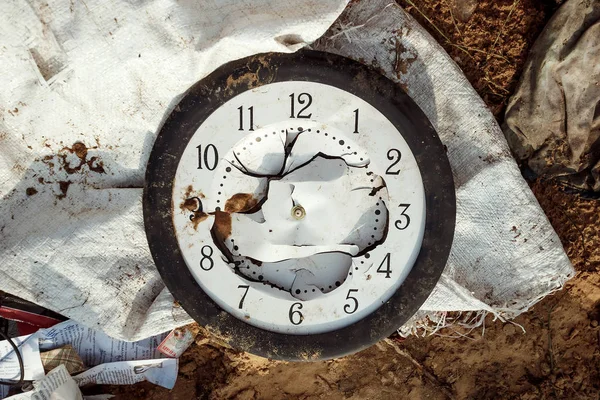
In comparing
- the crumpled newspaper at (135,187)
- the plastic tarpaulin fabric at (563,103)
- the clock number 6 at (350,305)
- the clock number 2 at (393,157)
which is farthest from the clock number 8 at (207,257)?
the plastic tarpaulin fabric at (563,103)

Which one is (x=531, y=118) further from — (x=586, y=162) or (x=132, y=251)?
(x=132, y=251)

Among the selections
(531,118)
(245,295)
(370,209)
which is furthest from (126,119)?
(531,118)

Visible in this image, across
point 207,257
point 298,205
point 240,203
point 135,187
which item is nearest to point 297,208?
point 298,205

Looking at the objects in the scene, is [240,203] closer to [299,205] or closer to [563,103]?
[299,205]

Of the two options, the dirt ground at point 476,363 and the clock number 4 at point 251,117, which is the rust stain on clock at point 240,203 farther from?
the dirt ground at point 476,363

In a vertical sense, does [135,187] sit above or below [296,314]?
above

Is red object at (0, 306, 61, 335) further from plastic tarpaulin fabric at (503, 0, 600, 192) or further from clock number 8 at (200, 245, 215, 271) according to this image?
plastic tarpaulin fabric at (503, 0, 600, 192)
